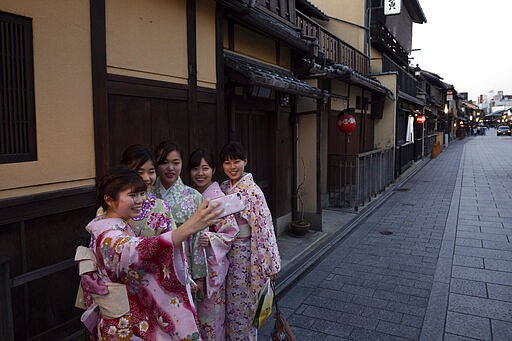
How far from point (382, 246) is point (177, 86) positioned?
570cm

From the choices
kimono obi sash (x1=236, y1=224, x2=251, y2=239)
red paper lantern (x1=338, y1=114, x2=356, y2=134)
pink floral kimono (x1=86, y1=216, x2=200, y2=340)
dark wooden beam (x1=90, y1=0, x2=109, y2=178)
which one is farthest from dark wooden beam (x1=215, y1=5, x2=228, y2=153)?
red paper lantern (x1=338, y1=114, x2=356, y2=134)

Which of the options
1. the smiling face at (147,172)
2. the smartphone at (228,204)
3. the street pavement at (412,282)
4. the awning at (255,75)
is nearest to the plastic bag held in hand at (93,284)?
the smiling face at (147,172)

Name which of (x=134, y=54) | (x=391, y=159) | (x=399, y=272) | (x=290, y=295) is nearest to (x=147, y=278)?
(x=134, y=54)

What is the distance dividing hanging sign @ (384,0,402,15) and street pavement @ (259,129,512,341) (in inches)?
436

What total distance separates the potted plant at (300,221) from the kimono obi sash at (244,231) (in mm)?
4887

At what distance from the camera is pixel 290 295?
18.9ft

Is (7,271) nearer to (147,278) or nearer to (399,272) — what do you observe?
(147,278)

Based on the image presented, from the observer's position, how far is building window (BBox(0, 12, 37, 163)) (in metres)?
3.13

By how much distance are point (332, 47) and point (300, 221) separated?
7.26 metres

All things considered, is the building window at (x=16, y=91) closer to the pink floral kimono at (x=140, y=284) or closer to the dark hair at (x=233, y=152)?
the pink floral kimono at (x=140, y=284)

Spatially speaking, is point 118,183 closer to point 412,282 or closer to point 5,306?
point 5,306

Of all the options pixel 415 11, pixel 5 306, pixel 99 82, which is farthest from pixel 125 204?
pixel 415 11

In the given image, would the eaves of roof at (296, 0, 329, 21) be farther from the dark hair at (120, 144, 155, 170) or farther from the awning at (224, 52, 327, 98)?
the dark hair at (120, 144, 155, 170)

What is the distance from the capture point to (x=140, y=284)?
2400mm
